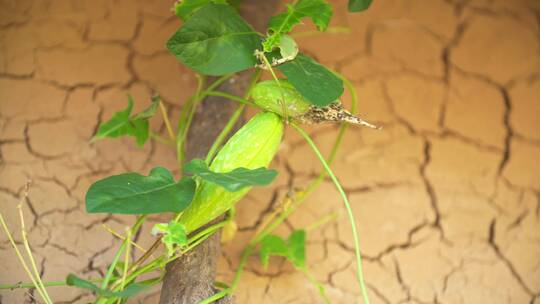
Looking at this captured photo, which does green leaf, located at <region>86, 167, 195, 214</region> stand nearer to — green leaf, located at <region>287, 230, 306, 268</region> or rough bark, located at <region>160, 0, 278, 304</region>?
rough bark, located at <region>160, 0, 278, 304</region>

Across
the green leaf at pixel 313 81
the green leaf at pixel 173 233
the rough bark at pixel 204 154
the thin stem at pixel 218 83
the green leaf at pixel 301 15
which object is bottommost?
the rough bark at pixel 204 154

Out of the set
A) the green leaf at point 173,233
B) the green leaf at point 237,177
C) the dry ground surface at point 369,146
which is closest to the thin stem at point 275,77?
the green leaf at point 237,177

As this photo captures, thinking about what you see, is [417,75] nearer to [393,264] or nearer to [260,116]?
[393,264]

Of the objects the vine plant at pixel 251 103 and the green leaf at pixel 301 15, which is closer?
the vine plant at pixel 251 103

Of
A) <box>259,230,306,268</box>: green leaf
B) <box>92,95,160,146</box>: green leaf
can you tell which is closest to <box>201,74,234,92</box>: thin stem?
<box>92,95,160,146</box>: green leaf

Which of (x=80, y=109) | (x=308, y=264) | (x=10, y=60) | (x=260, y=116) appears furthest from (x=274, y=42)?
(x=10, y=60)

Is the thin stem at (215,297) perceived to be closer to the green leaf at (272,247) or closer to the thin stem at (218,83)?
the green leaf at (272,247)
